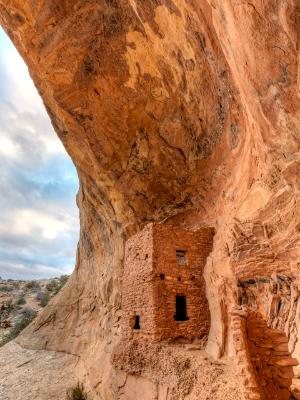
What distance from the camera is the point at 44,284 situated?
33.0m

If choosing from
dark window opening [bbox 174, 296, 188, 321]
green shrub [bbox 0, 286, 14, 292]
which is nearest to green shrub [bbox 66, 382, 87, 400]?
dark window opening [bbox 174, 296, 188, 321]

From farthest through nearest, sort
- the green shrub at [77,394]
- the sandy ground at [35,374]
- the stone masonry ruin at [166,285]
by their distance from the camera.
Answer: the sandy ground at [35,374], the green shrub at [77,394], the stone masonry ruin at [166,285]

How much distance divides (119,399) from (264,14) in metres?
7.73

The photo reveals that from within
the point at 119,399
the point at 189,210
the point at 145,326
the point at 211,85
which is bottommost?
the point at 119,399

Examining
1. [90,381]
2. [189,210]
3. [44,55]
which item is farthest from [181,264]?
[44,55]

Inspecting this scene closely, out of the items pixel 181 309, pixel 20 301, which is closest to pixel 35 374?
pixel 181 309

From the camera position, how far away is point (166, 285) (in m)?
7.18

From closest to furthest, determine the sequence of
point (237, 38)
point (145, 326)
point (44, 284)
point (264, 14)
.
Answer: point (264, 14) < point (237, 38) < point (145, 326) < point (44, 284)

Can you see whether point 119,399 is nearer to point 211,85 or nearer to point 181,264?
point 181,264

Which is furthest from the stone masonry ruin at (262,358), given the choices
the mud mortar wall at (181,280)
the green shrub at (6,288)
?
the green shrub at (6,288)

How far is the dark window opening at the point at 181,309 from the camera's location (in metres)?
7.21

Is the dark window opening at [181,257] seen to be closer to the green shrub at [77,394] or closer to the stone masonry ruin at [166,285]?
the stone masonry ruin at [166,285]

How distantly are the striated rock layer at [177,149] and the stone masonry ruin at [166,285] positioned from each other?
1.16 feet

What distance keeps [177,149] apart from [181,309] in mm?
5318
